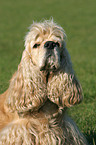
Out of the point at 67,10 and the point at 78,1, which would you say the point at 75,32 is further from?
the point at 78,1

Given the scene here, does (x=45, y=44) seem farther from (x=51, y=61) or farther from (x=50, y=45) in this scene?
(x=51, y=61)

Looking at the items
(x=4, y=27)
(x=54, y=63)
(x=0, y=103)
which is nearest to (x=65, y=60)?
(x=54, y=63)

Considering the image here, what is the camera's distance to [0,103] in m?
3.92

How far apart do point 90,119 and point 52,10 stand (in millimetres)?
23771

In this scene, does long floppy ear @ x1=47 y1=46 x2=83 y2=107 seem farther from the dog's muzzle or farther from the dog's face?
the dog's muzzle

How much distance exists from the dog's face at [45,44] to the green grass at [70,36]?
1.26ft

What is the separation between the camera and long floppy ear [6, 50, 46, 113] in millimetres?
3400

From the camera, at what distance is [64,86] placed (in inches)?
136

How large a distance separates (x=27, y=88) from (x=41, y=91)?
0.18 meters

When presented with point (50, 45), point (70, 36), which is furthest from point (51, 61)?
point (70, 36)

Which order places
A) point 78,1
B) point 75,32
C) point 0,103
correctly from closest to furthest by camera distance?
1. point 0,103
2. point 75,32
3. point 78,1

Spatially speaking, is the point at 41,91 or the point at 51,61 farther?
the point at 41,91

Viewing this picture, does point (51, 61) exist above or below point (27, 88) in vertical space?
above

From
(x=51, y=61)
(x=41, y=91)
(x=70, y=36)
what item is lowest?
(x=41, y=91)
